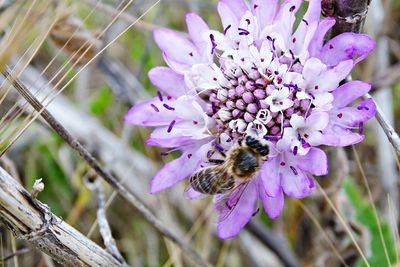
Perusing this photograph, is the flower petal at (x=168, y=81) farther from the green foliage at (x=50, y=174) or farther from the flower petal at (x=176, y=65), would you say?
the green foliage at (x=50, y=174)

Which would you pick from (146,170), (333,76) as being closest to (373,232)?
(333,76)

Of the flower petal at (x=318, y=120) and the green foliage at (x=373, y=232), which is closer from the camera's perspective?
the flower petal at (x=318, y=120)

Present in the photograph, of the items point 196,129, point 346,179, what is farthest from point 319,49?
point 346,179

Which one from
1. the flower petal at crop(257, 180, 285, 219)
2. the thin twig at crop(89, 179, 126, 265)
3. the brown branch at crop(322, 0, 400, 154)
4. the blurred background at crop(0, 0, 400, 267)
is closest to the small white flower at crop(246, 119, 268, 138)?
the flower petal at crop(257, 180, 285, 219)

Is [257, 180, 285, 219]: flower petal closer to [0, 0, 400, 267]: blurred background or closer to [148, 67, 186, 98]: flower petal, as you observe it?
[148, 67, 186, 98]: flower petal

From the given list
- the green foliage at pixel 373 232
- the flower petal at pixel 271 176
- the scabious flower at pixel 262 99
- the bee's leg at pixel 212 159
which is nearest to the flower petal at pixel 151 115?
the scabious flower at pixel 262 99

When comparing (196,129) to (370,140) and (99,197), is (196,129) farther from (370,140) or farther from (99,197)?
(370,140)

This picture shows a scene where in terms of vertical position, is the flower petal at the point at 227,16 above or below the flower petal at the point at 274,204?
above
